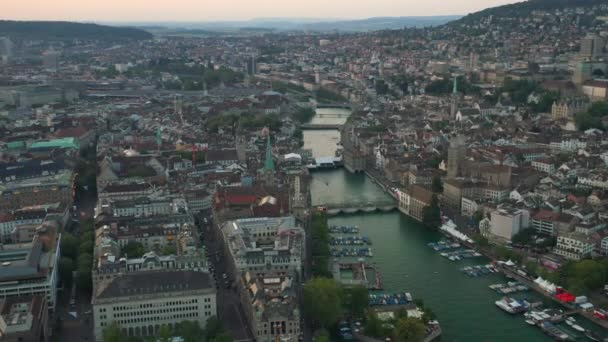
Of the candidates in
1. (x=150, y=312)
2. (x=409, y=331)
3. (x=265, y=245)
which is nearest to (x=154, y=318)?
(x=150, y=312)

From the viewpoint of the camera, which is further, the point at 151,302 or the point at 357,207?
the point at 357,207

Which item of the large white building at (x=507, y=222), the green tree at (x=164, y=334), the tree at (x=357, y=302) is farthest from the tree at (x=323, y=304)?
the large white building at (x=507, y=222)

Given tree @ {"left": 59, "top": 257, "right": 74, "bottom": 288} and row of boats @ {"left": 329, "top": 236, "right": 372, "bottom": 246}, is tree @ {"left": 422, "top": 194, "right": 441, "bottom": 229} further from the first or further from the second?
tree @ {"left": 59, "top": 257, "right": 74, "bottom": 288}

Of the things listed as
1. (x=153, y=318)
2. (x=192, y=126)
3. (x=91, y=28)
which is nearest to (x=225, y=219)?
(x=153, y=318)

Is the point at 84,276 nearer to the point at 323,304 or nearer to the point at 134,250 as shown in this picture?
the point at 134,250

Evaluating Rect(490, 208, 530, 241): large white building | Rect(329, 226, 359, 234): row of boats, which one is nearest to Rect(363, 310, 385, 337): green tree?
Rect(490, 208, 530, 241): large white building

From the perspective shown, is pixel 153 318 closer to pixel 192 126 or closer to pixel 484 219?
pixel 484 219
